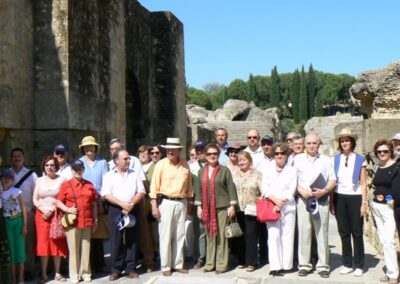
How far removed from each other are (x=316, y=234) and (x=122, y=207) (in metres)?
2.36

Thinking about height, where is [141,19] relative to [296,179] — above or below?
above

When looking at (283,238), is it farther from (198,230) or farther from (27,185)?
(27,185)

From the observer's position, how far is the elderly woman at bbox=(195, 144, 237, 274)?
634cm

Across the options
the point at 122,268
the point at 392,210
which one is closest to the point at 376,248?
the point at 392,210

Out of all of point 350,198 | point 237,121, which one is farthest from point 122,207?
point 237,121

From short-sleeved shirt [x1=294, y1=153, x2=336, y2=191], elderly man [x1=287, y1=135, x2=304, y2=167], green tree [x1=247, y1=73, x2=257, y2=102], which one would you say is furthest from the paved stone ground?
green tree [x1=247, y1=73, x2=257, y2=102]

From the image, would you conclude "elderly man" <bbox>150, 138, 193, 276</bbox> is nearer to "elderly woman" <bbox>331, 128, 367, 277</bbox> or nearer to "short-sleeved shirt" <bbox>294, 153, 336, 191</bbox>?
"short-sleeved shirt" <bbox>294, 153, 336, 191</bbox>

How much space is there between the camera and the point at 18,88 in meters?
7.10

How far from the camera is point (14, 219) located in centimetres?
586

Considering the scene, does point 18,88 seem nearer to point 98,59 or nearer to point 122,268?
point 98,59

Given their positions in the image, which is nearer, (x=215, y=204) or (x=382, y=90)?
(x=215, y=204)

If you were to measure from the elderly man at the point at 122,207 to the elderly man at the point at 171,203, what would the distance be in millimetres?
241

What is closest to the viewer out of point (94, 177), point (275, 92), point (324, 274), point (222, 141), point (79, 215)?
point (79, 215)

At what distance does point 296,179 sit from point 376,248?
2.22 m
